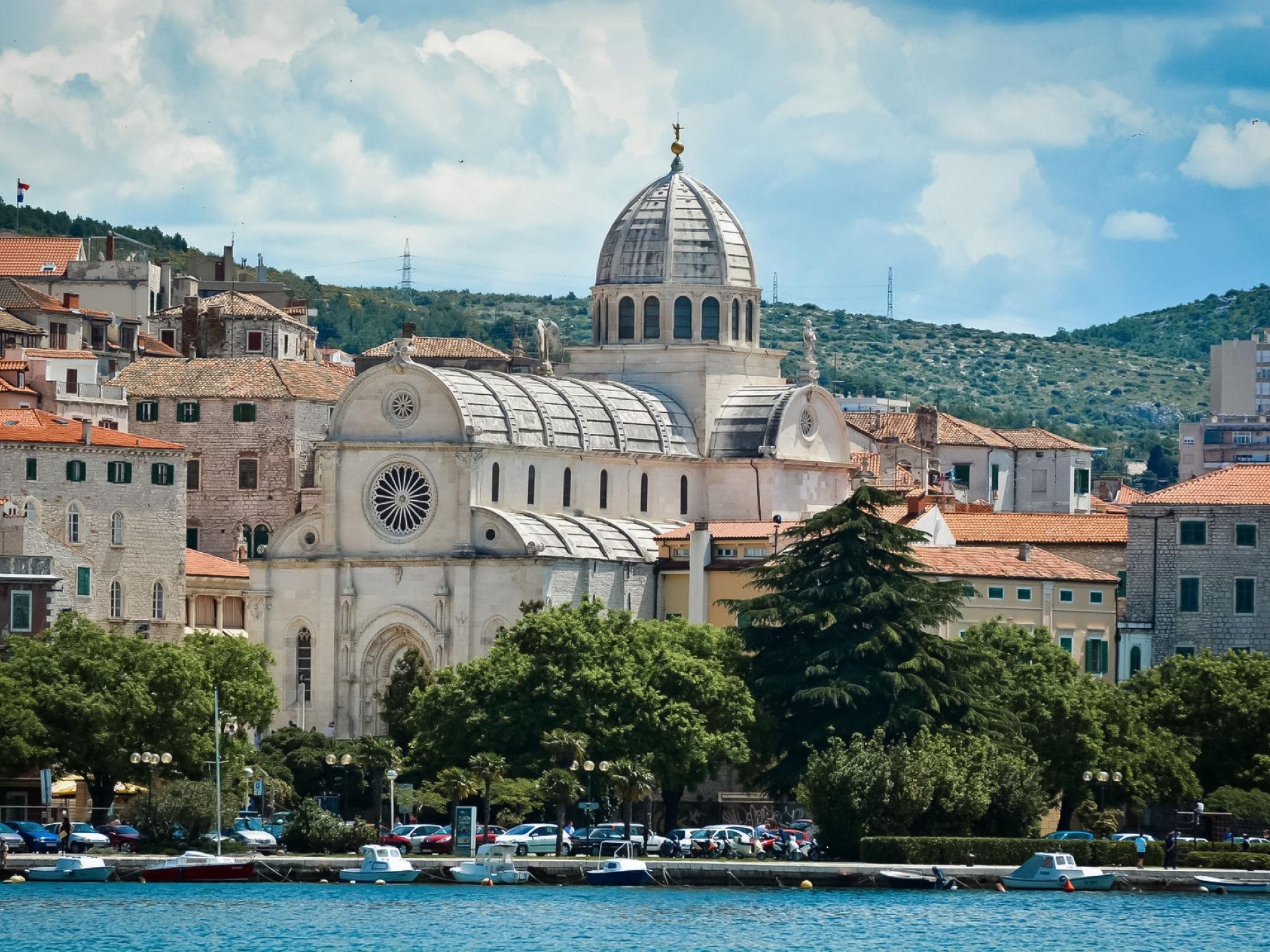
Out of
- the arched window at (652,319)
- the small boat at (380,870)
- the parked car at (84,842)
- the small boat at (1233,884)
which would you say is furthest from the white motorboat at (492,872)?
the arched window at (652,319)

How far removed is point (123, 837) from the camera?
96188 mm

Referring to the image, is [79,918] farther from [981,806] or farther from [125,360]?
[125,360]

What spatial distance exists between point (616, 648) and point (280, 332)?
182 ft

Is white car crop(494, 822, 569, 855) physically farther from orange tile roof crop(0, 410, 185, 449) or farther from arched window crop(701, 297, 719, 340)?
arched window crop(701, 297, 719, 340)

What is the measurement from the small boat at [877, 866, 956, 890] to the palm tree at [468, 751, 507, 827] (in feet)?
38.9

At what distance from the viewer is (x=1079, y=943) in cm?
8319

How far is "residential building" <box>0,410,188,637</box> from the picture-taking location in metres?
114

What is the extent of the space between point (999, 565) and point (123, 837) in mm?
32465

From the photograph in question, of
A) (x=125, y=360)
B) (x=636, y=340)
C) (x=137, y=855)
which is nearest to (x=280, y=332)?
(x=125, y=360)

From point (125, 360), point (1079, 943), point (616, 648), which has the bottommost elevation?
point (1079, 943)

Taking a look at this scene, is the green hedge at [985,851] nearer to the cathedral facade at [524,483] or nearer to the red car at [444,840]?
the red car at [444,840]

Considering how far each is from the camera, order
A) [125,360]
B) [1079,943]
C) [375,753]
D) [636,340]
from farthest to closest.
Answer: [125,360]
[636,340]
[375,753]
[1079,943]

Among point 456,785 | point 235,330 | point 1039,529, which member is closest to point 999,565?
point 1039,529

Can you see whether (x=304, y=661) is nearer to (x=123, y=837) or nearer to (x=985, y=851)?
(x=123, y=837)
